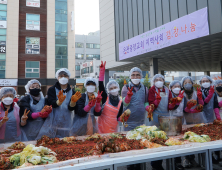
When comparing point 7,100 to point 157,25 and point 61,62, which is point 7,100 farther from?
point 61,62

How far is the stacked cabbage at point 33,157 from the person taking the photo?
1.68 m

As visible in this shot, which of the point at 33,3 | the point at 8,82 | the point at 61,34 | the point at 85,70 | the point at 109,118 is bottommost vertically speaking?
the point at 109,118

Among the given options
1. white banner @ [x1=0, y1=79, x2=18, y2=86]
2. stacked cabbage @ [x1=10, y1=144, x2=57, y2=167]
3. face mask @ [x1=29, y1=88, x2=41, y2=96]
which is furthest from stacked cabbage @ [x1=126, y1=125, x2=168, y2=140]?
white banner @ [x1=0, y1=79, x2=18, y2=86]

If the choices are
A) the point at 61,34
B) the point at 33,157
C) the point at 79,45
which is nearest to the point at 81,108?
the point at 33,157

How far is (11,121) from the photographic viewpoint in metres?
3.07

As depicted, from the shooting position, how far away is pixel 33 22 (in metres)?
20.3

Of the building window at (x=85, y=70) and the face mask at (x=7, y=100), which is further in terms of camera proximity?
the building window at (x=85, y=70)

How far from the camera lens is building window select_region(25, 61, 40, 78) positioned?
20.1 m

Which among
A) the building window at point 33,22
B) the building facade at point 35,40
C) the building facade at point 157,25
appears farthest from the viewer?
the building window at point 33,22

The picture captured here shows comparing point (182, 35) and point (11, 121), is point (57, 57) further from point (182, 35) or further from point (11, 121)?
point (11, 121)

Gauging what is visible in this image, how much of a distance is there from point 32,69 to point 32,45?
2.63 meters

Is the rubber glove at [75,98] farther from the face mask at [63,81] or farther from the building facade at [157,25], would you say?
the building facade at [157,25]

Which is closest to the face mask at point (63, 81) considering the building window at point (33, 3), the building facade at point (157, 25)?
the building facade at point (157, 25)

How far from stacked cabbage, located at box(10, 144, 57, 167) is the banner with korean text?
8014 millimetres
